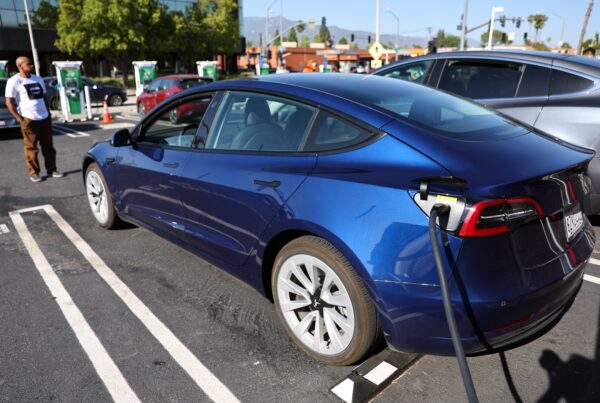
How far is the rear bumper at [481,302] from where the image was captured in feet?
6.71

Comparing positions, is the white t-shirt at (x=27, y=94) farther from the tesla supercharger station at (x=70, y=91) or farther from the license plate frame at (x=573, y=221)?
the tesla supercharger station at (x=70, y=91)

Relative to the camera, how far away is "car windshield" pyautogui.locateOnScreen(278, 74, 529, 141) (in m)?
2.56

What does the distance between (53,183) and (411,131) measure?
628 cm

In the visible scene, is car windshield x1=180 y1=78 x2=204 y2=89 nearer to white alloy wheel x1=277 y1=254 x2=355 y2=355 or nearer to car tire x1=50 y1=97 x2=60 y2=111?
car tire x1=50 y1=97 x2=60 y2=111

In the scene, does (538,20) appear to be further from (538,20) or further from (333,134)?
(333,134)

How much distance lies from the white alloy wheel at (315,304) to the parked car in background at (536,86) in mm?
2278

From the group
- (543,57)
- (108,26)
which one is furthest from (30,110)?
(108,26)

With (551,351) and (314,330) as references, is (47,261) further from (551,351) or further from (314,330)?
(551,351)

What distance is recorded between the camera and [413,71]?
581 cm

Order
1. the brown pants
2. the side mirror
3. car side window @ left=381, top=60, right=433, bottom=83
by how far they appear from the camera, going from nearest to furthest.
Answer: the side mirror
car side window @ left=381, top=60, right=433, bottom=83
the brown pants

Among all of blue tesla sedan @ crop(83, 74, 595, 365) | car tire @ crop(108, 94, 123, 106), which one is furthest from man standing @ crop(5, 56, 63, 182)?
car tire @ crop(108, 94, 123, 106)

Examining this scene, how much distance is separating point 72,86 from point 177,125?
13.8 meters

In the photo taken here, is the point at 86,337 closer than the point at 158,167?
Yes

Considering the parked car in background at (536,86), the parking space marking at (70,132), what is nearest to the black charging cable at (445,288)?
the parked car in background at (536,86)
